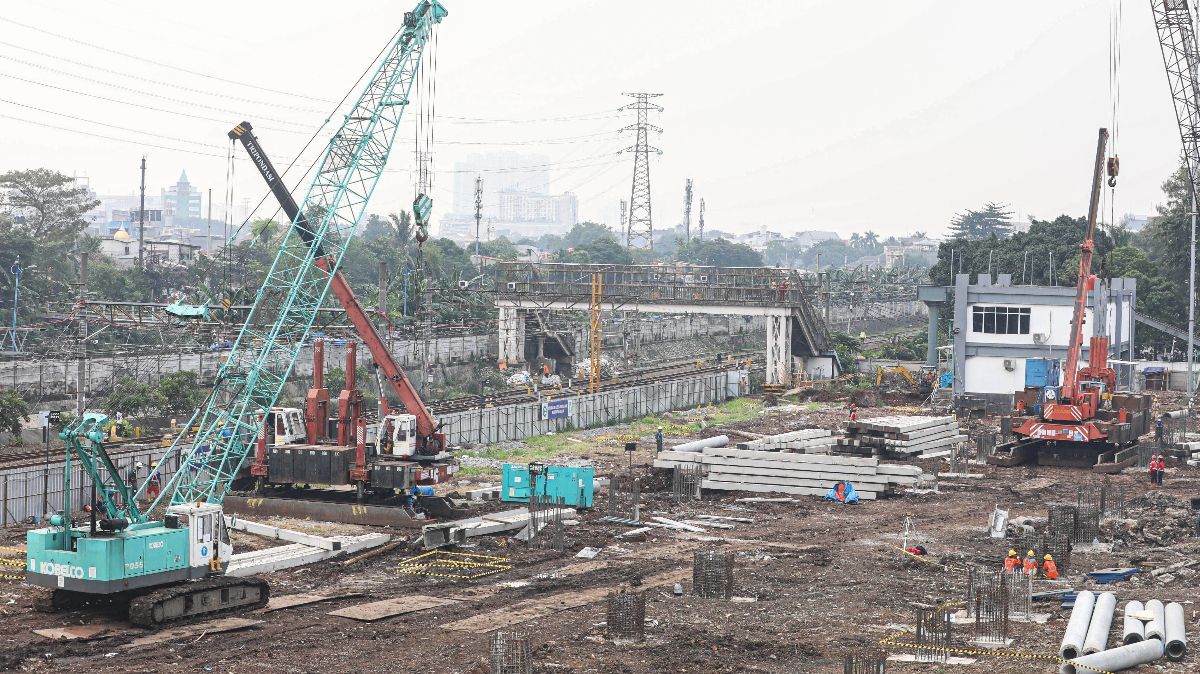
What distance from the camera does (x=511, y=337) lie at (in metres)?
90.6

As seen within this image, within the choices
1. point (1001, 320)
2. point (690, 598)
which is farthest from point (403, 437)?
point (1001, 320)

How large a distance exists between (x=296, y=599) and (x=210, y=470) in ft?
37.3

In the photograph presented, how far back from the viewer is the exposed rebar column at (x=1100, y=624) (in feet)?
76.7

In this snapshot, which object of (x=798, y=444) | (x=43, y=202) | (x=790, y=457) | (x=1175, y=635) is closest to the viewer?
(x=1175, y=635)

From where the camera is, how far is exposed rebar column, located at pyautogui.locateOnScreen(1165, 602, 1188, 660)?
2338 centimetres

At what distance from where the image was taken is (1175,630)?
23.9 m

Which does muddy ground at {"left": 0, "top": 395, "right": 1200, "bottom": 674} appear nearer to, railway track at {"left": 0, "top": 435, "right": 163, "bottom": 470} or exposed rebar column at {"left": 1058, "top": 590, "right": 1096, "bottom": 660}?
exposed rebar column at {"left": 1058, "top": 590, "right": 1096, "bottom": 660}

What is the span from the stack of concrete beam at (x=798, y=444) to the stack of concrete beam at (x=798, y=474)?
3298mm

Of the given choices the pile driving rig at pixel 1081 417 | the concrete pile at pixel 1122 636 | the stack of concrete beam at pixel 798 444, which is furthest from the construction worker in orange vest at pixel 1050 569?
the pile driving rig at pixel 1081 417

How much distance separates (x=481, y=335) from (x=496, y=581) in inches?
2434

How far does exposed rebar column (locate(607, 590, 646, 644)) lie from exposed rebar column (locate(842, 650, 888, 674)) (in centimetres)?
413

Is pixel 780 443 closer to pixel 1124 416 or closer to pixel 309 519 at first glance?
pixel 1124 416

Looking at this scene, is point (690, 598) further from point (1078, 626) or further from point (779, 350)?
point (779, 350)

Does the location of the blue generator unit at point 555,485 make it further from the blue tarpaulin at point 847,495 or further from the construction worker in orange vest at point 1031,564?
the construction worker in orange vest at point 1031,564
